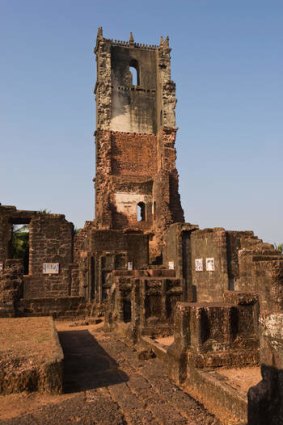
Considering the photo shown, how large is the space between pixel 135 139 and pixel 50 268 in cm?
1362

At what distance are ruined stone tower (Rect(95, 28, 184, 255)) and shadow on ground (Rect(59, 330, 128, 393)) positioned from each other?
1546 cm

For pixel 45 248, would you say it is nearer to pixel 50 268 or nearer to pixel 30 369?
pixel 50 268

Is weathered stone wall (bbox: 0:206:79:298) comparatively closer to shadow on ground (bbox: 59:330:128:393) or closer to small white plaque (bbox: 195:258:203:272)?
small white plaque (bbox: 195:258:203:272)

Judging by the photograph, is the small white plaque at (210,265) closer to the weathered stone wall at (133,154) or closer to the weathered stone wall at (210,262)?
the weathered stone wall at (210,262)

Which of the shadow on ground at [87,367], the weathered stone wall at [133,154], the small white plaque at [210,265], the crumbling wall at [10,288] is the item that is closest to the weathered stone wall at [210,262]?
the small white plaque at [210,265]

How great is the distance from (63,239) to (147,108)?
48.6ft

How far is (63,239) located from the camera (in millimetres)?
15008

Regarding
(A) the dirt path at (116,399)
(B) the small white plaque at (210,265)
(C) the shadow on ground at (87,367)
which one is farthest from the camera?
(B) the small white plaque at (210,265)

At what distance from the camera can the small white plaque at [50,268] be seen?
580 inches

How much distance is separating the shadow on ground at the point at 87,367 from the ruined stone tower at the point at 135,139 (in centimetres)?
1546

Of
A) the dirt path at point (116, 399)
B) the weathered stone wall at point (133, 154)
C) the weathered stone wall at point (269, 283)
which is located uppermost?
the weathered stone wall at point (133, 154)

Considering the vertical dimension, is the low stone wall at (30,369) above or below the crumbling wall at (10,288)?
below

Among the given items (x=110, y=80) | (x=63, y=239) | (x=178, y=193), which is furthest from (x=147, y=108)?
(x=63, y=239)

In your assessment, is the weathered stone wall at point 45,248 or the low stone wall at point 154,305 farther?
the weathered stone wall at point 45,248
